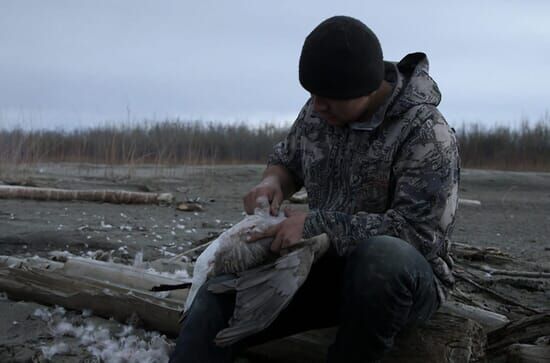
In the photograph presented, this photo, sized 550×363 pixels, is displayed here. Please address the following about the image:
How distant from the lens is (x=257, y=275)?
252cm

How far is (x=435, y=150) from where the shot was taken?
2547mm

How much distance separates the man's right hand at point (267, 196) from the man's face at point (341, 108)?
416 millimetres

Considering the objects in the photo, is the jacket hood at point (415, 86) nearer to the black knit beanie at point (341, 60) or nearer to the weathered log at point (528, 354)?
the black knit beanie at point (341, 60)


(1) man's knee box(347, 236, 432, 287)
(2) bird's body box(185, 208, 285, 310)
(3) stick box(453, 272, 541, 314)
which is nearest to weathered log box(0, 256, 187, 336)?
(2) bird's body box(185, 208, 285, 310)

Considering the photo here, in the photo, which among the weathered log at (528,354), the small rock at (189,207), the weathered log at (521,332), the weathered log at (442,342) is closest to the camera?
the weathered log at (442,342)

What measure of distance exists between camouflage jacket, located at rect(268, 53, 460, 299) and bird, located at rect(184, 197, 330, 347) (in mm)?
107

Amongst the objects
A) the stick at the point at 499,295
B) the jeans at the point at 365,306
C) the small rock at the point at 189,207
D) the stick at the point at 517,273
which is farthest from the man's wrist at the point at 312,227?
the small rock at the point at 189,207

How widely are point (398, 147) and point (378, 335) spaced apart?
0.70 metres

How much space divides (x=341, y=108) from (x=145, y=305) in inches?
59.5

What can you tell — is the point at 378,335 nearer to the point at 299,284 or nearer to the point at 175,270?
the point at 299,284

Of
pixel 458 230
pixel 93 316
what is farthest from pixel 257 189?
pixel 458 230

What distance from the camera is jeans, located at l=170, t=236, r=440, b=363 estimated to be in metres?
2.38

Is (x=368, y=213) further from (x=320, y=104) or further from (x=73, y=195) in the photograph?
(x=73, y=195)

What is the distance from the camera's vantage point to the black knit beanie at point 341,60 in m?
2.47
